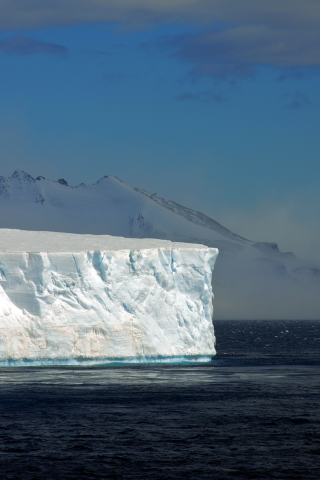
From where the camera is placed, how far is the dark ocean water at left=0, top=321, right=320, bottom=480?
1762 centimetres

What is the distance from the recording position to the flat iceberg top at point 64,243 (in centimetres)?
3638

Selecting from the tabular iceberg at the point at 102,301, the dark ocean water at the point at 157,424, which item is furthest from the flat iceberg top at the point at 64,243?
the dark ocean water at the point at 157,424

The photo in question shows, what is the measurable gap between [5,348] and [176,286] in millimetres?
9675

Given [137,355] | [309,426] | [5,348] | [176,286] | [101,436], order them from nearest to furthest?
[101,436] < [309,426] < [5,348] < [137,355] < [176,286]

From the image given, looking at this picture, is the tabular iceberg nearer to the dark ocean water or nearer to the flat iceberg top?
the flat iceberg top

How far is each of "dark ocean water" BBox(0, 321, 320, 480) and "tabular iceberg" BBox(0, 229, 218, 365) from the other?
116 centimetres

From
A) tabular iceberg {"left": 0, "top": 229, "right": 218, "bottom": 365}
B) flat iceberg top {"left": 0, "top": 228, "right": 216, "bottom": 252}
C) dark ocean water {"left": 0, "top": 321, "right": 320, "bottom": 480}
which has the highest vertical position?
flat iceberg top {"left": 0, "top": 228, "right": 216, "bottom": 252}

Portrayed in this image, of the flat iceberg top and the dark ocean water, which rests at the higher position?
the flat iceberg top

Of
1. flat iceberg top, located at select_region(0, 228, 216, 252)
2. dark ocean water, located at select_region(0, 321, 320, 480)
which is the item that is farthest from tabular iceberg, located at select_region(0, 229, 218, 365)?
dark ocean water, located at select_region(0, 321, 320, 480)

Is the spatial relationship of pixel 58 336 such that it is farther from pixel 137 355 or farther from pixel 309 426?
pixel 309 426

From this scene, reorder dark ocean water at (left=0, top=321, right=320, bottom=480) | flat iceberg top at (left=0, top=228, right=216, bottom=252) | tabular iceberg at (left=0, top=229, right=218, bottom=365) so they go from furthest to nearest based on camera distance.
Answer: flat iceberg top at (left=0, top=228, right=216, bottom=252)
tabular iceberg at (left=0, top=229, right=218, bottom=365)
dark ocean water at (left=0, top=321, right=320, bottom=480)

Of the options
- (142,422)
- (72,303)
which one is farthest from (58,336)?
(142,422)

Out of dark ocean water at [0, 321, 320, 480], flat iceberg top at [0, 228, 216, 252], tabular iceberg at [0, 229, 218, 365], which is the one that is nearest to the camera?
dark ocean water at [0, 321, 320, 480]

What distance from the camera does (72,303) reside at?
35.4m
